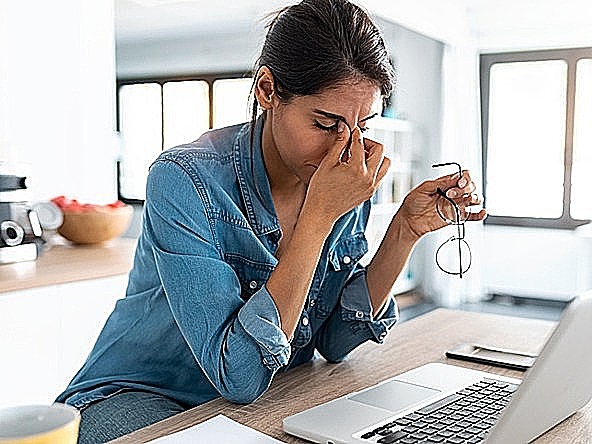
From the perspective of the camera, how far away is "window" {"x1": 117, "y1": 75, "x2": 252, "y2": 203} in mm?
6423

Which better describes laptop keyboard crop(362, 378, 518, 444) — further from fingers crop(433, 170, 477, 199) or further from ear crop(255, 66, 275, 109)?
ear crop(255, 66, 275, 109)

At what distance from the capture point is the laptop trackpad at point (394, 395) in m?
1.02

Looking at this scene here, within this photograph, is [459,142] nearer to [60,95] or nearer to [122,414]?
[60,95]

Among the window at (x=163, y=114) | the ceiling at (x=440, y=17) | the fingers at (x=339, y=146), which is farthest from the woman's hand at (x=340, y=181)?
the window at (x=163, y=114)

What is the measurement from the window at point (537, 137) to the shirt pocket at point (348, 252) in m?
4.71

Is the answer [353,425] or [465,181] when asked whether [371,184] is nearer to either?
[465,181]

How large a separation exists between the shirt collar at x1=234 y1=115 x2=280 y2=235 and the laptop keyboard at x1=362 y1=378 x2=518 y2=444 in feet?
1.21

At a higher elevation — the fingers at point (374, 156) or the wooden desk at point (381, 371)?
the fingers at point (374, 156)

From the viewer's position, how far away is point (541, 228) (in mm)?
5766

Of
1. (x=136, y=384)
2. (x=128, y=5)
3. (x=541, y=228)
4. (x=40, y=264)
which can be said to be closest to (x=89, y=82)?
(x=40, y=264)

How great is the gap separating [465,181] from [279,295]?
40 centimetres

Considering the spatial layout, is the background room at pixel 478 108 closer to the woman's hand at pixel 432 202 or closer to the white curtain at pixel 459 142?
the white curtain at pixel 459 142

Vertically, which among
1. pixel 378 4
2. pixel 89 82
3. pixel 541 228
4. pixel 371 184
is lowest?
pixel 541 228

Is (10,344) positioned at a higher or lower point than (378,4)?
lower
